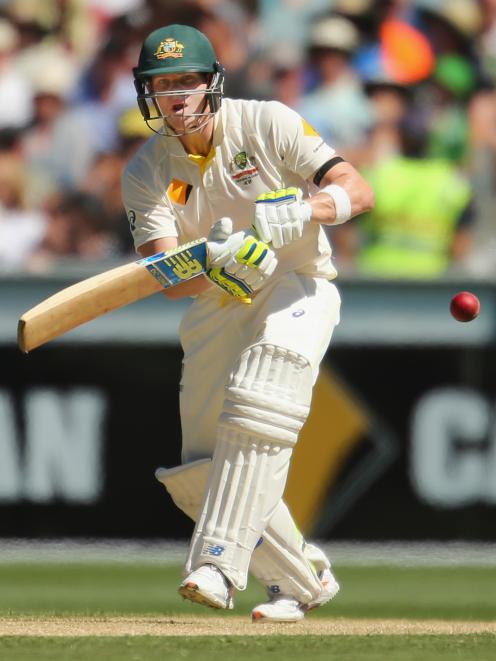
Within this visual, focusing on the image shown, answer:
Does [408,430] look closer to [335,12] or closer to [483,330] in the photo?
[483,330]

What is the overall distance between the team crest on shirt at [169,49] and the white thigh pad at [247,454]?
3.28 ft

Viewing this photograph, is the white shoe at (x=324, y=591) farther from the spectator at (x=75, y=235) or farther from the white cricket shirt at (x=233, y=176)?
the spectator at (x=75, y=235)

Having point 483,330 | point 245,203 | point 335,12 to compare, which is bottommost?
point 483,330

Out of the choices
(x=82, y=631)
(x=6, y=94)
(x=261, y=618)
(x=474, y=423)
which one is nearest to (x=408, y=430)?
(x=474, y=423)

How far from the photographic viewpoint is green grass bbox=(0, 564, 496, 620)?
574 cm

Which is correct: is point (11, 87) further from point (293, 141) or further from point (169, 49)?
point (293, 141)

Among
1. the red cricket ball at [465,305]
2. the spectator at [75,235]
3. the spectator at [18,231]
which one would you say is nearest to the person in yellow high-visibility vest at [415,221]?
the spectator at [75,235]

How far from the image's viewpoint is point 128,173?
4992mm

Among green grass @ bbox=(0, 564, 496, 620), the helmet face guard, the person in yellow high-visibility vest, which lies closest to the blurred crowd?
the person in yellow high-visibility vest

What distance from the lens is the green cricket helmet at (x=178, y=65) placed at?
468 centimetres

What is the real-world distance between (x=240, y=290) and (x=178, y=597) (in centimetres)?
200

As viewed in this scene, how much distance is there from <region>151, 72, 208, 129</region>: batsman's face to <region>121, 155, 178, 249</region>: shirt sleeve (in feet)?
0.95

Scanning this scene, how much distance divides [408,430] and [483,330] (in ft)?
2.03

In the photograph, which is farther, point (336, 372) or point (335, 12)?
point (335, 12)
